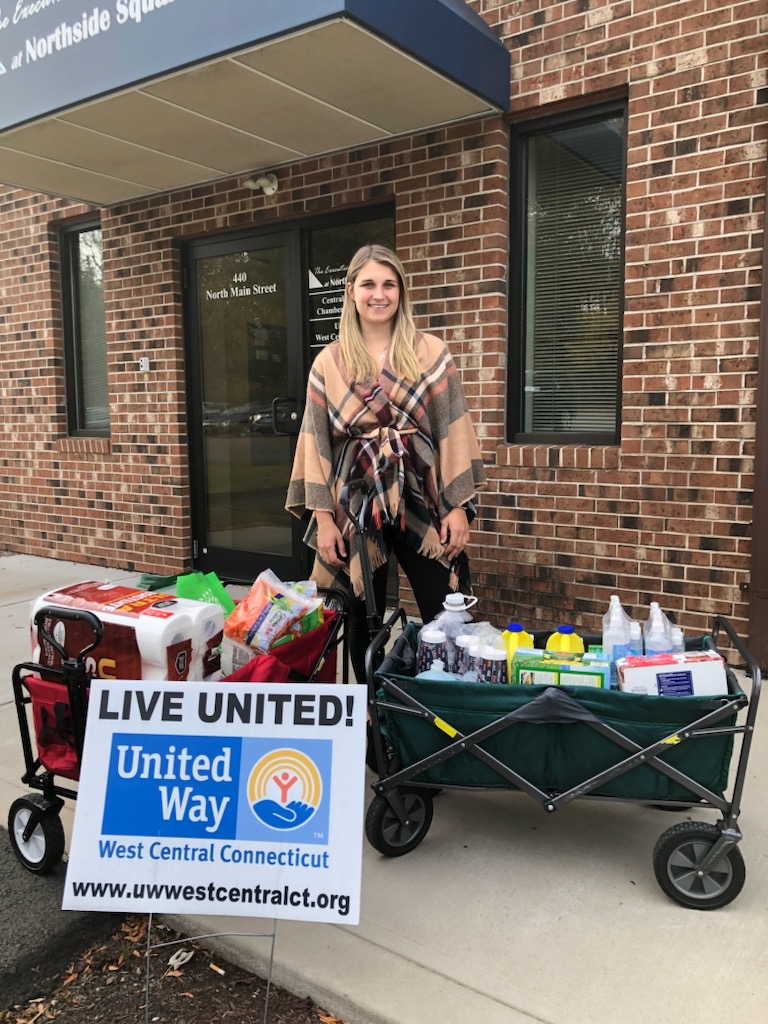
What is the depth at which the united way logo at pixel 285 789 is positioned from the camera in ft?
6.73

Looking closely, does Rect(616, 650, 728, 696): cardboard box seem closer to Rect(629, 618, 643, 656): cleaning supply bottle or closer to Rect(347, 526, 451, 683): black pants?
Rect(629, 618, 643, 656): cleaning supply bottle

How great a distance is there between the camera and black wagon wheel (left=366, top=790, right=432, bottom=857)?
102 inches

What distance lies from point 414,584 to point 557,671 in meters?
0.94

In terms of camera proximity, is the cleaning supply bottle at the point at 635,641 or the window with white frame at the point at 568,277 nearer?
the cleaning supply bottle at the point at 635,641

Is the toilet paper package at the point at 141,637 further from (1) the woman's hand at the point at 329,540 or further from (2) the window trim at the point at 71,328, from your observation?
(2) the window trim at the point at 71,328

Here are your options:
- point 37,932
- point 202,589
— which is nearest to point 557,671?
point 202,589

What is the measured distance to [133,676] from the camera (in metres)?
2.58

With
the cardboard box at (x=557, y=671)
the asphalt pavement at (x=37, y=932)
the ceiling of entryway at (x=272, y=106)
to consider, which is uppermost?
the ceiling of entryway at (x=272, y=106)

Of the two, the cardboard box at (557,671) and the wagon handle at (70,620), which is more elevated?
the wagon handle at (70,620)

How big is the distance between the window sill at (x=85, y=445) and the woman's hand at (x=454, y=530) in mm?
4451

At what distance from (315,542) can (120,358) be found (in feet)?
13.6

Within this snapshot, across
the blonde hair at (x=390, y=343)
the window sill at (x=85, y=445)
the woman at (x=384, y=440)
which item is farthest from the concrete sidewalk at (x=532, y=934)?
the window sill at (x=85, y=445)

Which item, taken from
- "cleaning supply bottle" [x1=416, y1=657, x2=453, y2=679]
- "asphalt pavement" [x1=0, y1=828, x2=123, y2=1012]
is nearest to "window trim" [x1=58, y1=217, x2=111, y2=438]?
"asphalt pavement" [x1=0, y1=828, x2=123, y2=1012]

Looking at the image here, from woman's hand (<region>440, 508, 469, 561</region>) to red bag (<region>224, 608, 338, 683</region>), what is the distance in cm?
52
